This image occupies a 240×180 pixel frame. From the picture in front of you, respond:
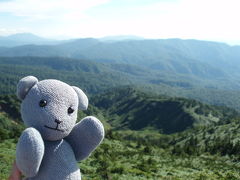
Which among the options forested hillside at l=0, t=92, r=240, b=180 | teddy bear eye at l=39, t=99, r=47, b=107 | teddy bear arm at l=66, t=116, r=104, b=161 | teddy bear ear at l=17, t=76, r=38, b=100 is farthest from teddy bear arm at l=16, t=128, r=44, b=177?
forested hillside at l=0, t=92, r=240, b=180

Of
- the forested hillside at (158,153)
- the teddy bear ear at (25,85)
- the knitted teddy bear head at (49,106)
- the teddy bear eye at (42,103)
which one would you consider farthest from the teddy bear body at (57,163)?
the forested hillside at (158,153)

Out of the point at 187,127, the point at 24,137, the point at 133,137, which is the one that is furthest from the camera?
the point at 187,127

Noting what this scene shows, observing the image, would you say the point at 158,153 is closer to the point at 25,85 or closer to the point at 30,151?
the point at 25,85

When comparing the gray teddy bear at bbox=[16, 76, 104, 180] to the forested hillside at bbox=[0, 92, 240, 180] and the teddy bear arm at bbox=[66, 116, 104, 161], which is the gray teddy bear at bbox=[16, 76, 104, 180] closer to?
the teddy bear arm at bbox=[66, 116, 104, 161]

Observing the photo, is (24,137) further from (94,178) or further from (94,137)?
(94,178)

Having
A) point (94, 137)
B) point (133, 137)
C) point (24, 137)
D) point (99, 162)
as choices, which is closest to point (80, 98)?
point (94, 137)

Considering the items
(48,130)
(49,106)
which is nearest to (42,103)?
(49,106)

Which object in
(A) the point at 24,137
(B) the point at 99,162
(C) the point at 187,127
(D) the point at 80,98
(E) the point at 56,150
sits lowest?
(C) the point at 187,127

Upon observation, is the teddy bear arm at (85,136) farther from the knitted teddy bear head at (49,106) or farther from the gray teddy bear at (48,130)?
the knitted teddy bear head at (49,106)
